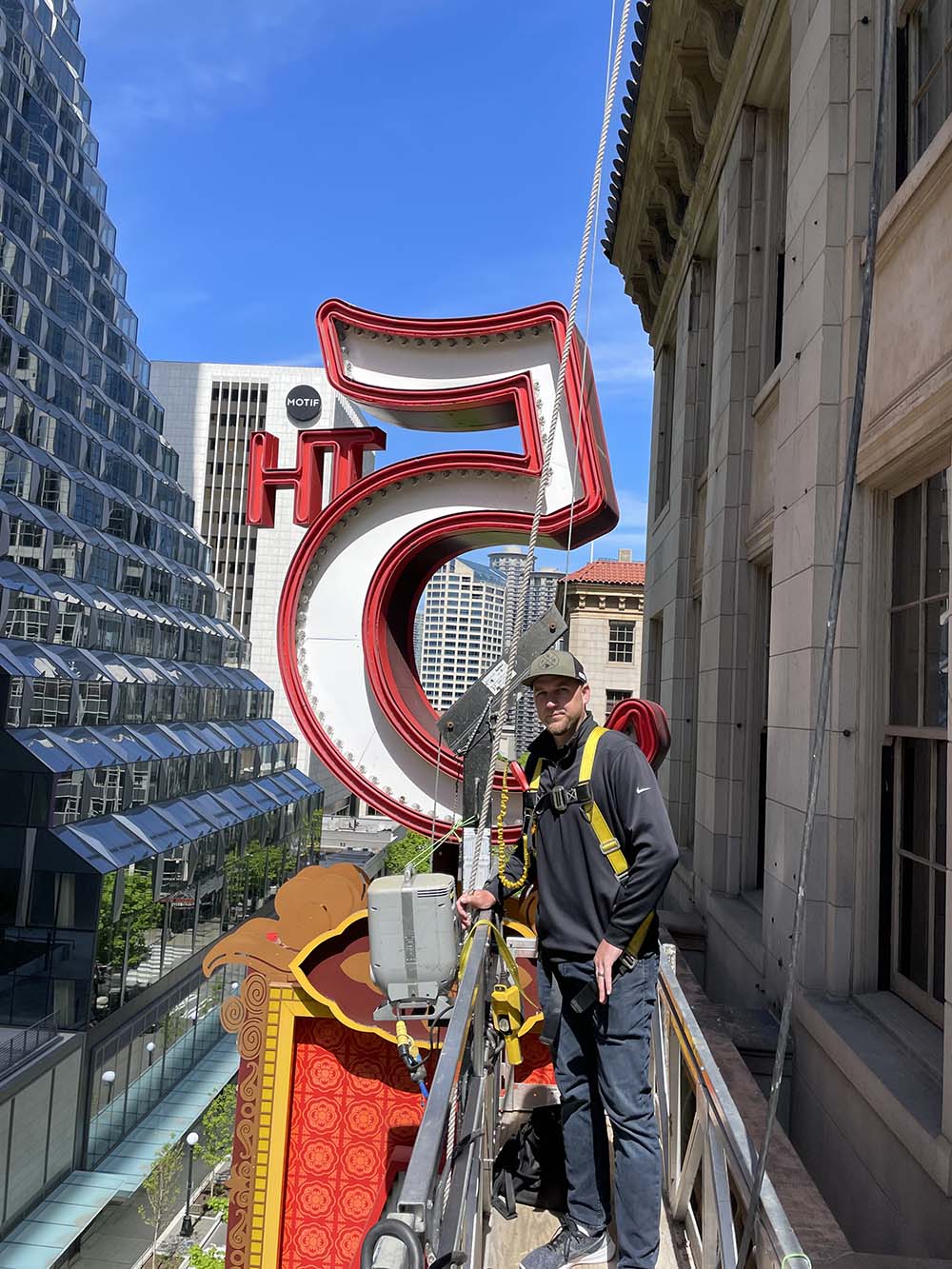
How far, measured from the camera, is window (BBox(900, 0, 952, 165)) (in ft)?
18.9

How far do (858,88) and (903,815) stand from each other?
5087mm

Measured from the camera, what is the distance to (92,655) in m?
39.2

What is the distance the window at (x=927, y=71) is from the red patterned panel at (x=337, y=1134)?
7459 mm

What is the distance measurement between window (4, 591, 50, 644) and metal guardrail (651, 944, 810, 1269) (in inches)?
1384

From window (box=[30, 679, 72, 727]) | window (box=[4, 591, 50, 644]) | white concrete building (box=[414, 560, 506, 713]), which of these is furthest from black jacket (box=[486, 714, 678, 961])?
white concrete building (box=[414, 560, 506, 713])

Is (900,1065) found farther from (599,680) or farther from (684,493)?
(599,680)

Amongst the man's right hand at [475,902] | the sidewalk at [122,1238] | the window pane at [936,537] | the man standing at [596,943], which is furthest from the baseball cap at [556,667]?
the sidewalk at [122,1238]

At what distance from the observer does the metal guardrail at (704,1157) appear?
2.63 m

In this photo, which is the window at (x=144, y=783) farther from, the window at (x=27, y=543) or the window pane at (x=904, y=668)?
the window pane at (x=904, y=668)

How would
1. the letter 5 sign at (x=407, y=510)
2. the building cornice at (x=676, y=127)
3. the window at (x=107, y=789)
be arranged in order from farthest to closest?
the window at (x=107, y=789) → the building cornice at (x=676, y=127) → the letter 5 sign at (x=407, y=510)

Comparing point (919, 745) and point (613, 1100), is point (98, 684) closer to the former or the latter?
point (919, 745)

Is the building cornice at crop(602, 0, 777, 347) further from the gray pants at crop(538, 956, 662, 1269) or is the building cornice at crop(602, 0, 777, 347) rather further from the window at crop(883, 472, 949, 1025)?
the gray pants at crop(538, 956, 662, 1269)

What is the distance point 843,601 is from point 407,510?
3.78m

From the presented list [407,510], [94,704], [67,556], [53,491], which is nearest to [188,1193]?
[94,704]
